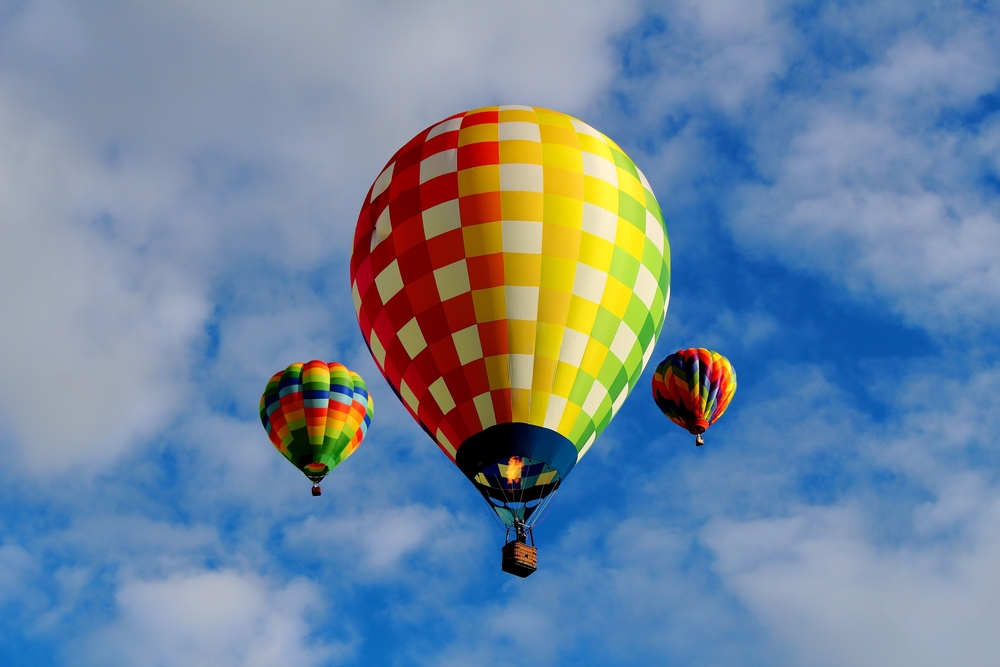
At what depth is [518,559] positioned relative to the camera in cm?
1391

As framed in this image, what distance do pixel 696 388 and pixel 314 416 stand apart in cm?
865

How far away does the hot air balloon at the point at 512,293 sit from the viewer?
14406 mm

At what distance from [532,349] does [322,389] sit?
1081cm

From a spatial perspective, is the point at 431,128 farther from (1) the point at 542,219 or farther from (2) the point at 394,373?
(2) the point at 394,373

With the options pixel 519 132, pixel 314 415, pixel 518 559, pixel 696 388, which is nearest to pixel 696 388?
pixel 696 388

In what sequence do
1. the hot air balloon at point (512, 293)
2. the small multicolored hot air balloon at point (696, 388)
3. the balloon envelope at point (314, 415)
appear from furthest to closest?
the small multicolored hot air balloon at point (696, 388)
the balloon envelope at point (314, 415)
the hot air balloon at point (512, 293)

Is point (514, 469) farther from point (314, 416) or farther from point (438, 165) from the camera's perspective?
point (314, 416)

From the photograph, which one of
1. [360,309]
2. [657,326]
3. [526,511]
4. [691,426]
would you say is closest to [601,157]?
[657,326]

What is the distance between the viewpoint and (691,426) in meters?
24.5

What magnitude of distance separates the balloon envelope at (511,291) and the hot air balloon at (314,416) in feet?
26.7

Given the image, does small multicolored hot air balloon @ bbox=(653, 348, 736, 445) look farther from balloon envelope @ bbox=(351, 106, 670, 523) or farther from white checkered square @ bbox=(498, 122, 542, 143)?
white checkered square @ bbox=(498, 122, 542, 143)

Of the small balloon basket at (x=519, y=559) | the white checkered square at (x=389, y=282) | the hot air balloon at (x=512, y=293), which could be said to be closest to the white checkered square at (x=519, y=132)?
the hot air balloon at (x=512, y=293)

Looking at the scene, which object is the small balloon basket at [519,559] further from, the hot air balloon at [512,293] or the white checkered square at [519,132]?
the white checkered square at [519,132]

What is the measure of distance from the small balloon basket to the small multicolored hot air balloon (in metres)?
10.9
